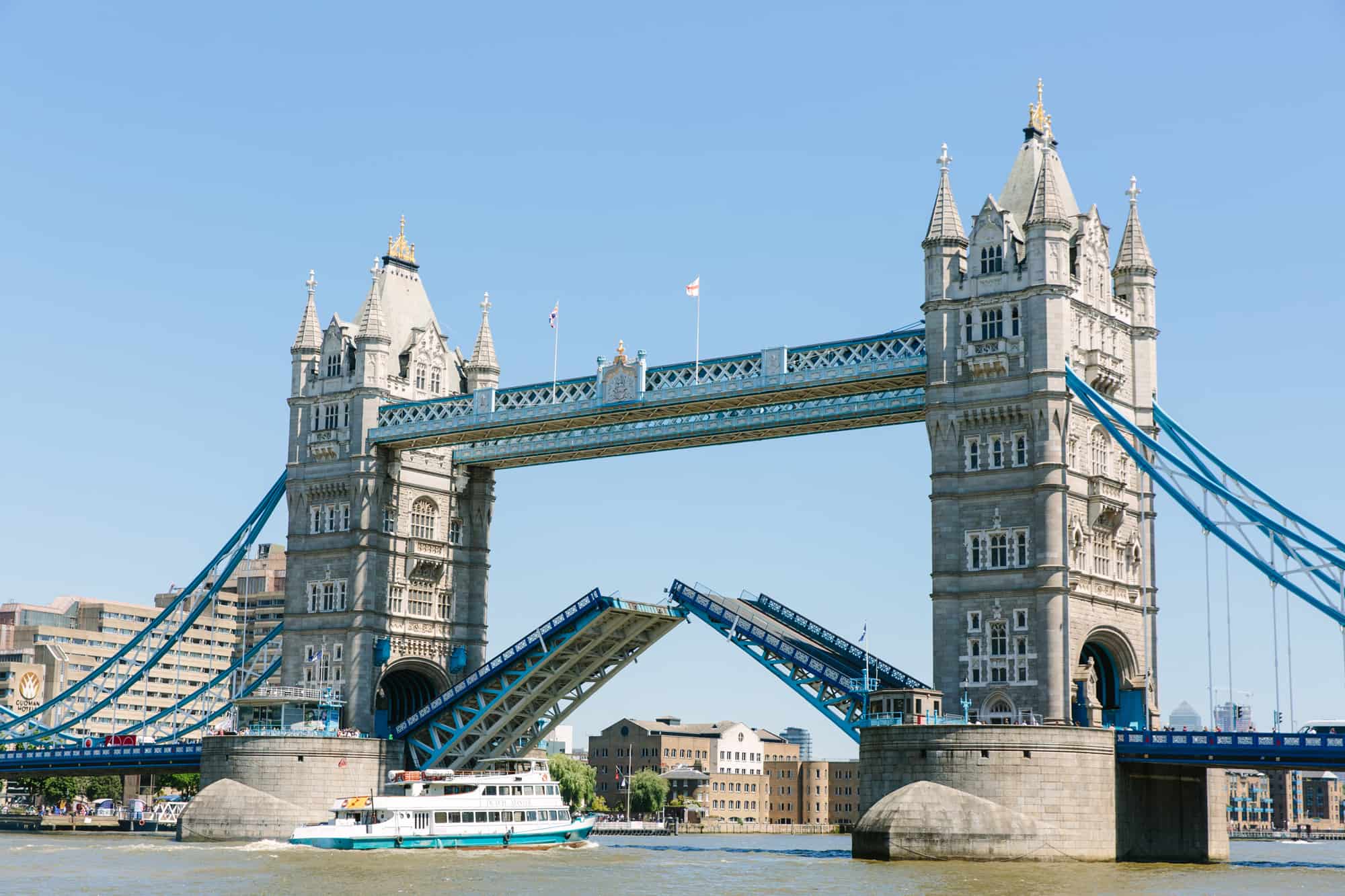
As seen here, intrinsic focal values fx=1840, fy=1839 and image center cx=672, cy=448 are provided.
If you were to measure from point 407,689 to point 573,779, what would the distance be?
58.4 metres

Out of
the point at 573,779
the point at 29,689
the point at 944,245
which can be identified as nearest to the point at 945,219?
the point at 944,245

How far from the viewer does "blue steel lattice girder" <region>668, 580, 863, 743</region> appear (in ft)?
254

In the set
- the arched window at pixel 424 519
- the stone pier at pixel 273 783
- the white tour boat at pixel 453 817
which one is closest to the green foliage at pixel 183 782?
the arched window at pixel 424 519

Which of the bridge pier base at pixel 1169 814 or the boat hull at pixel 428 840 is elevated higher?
the bridge pier base at pixel 1169 814

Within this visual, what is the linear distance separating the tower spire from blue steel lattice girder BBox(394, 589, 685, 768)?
2217 cm

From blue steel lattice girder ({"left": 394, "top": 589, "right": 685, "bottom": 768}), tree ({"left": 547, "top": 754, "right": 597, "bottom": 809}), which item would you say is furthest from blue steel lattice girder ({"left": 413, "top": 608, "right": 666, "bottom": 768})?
tree ({"left": 547, "top": 754, "right": 597, "bottom": 809})

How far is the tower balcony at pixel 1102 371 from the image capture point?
77250 millimetres

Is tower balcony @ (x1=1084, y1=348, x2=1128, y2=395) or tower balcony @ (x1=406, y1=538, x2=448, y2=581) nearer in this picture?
tower balcony @ (x1=1084, y1=348, x2=1128, y2=395)

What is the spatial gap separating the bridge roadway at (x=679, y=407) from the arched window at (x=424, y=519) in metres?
3.09

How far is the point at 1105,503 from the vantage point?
7688 cm

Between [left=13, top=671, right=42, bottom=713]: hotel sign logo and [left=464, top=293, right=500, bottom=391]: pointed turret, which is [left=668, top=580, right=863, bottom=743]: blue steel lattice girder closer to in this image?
[left=464, top=293, right=500, bottom=391]: pointed turret

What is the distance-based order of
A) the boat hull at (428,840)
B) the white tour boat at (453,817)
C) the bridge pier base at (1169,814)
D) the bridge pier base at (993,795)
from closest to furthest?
the bridge pier base at (993,795)
the bridge pier base at (1169,814)
the boat hull at (428,840)
the white tour boat at (453,817)

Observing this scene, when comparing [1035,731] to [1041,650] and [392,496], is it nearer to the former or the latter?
[1041,650]

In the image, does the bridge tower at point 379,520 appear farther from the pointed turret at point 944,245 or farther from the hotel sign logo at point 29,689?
the hotel sign logo at point 29,689
